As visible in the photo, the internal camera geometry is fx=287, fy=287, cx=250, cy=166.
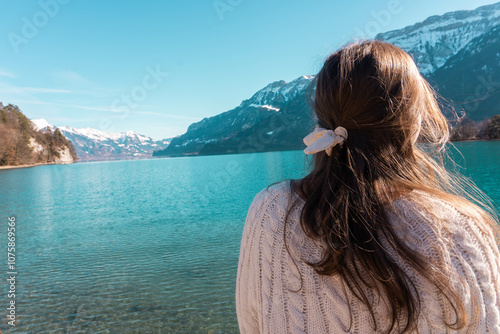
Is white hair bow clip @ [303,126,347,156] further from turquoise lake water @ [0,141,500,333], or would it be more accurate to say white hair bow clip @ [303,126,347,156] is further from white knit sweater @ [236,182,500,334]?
turquoise lake water @ [0,141,500,333]

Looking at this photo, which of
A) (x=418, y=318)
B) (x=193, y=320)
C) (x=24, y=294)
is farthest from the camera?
(x=24, y=294)

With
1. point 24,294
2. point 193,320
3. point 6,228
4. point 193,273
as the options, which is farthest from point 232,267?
point 6,228

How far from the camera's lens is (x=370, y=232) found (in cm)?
89

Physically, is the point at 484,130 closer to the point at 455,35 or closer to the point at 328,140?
the point at 328,140

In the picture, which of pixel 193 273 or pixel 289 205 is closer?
pixel 289 205

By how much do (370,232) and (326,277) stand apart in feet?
0.68

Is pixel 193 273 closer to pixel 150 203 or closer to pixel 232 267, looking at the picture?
pixel 232 267

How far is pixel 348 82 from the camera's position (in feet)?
3.06

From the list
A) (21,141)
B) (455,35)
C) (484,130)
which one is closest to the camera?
(484,130)

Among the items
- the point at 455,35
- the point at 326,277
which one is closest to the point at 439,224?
the point at 326,277

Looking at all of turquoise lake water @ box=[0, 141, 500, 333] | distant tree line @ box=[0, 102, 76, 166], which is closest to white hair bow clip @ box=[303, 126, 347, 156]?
turquoise lake water @ box=[0, 141, 500, 333]

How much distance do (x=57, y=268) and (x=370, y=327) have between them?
10.6 m

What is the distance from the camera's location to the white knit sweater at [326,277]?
0.84 meters

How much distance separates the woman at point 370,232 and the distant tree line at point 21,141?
86.0 m
